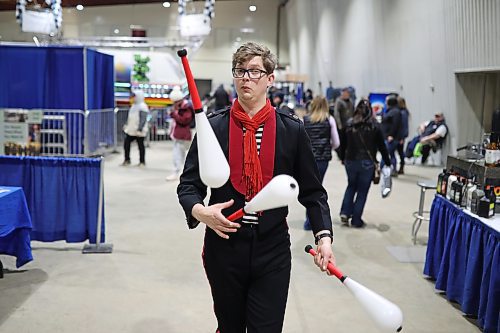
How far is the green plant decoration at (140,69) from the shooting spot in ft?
58.3

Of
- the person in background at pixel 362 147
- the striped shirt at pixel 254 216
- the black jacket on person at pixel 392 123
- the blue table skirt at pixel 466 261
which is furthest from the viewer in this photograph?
the black jacket on person at pixel 392 123

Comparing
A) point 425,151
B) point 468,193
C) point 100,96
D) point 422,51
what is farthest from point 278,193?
point 422,51

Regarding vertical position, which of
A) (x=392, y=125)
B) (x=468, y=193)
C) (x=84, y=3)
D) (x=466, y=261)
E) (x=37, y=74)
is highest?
(x=84, y=3)

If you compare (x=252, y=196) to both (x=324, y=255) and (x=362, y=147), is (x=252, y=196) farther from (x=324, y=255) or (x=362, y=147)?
(x=362, y=147)

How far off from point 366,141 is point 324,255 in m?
4.38

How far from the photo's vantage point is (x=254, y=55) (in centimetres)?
204

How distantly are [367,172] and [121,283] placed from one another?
3.02 metres

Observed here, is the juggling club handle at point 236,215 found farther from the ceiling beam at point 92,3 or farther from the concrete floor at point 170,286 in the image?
the ceiling beam at point 92,3

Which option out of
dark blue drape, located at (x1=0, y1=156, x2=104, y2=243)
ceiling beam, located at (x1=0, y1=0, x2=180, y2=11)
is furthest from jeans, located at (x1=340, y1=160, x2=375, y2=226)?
ceiling beam, located at (x1=0, y1=0, x2=180, y2=11)

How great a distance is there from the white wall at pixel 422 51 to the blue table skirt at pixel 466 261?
18.2ft

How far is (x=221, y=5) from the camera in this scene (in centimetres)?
2792

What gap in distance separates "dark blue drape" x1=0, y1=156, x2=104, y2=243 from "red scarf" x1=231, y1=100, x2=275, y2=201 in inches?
129

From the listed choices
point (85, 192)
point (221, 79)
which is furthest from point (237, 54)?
point (221, 79)

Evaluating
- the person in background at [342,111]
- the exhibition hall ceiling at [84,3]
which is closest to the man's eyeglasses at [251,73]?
the person in background at [342,111]
